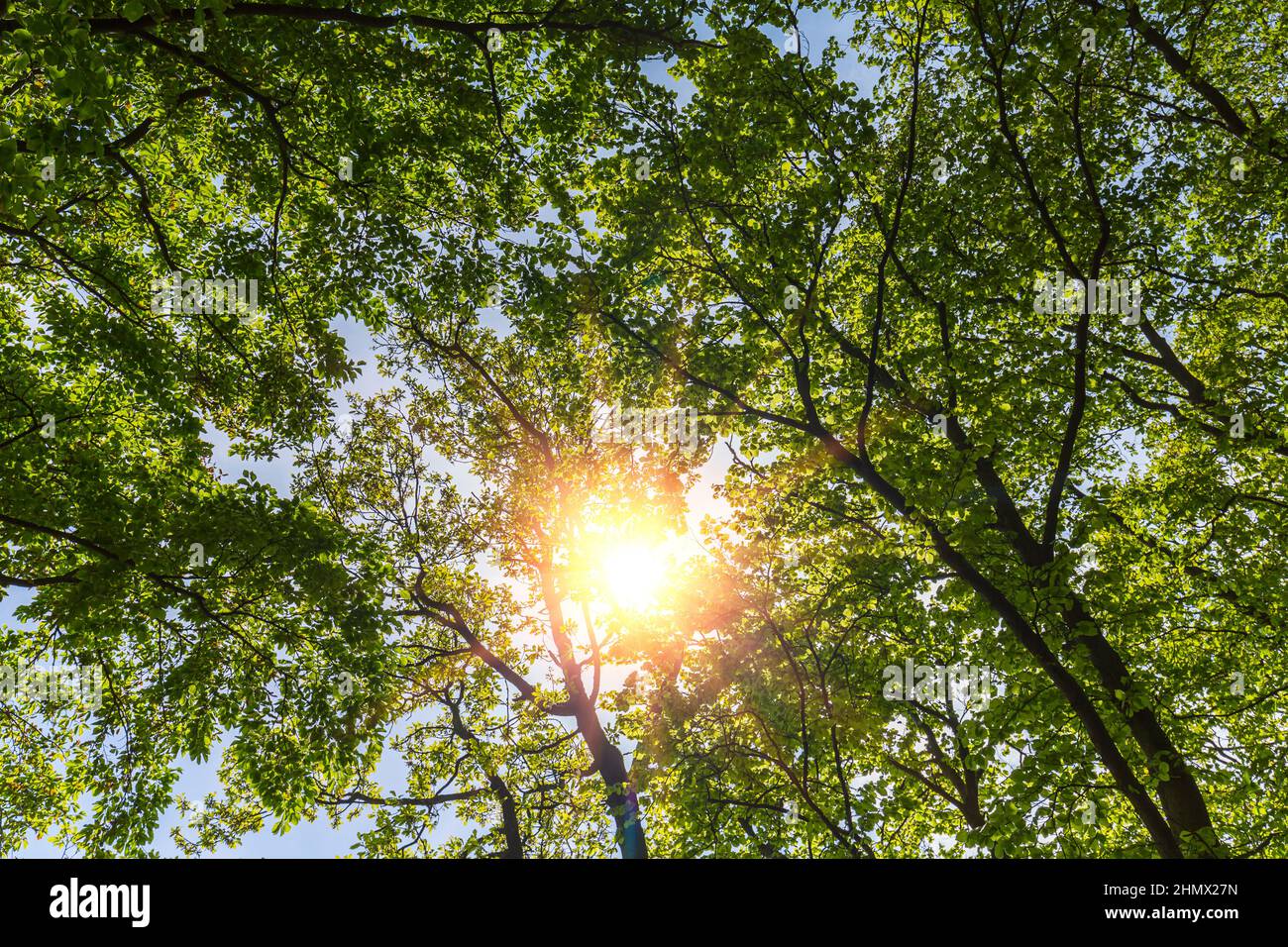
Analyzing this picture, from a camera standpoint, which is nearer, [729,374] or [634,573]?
[729,374]

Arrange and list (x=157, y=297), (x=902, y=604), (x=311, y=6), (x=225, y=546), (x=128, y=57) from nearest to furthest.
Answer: (x=311, y=6) < (x=128, y=57) < (x=225, y=546) < (x=157, y=297) < (x=902, y=604)

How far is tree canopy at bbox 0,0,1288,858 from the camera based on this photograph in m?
7.67

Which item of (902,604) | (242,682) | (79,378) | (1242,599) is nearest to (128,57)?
(79,378)

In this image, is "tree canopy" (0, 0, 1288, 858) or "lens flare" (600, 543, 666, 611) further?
"lens flare" (600, 543, 666, 611)

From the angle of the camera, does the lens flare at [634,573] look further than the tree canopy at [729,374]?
Yes

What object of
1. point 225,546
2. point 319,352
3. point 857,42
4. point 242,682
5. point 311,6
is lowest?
point 242,682

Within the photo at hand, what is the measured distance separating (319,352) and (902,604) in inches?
385

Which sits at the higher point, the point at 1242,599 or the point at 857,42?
the point at 857,42

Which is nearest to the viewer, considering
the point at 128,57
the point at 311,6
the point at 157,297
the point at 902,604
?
the point at 311,6

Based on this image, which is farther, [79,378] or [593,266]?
[79,378]

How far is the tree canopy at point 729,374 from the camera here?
7.67m

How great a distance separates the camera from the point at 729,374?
1012 centimetres

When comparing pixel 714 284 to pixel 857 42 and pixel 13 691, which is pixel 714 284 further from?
pixel 13 691

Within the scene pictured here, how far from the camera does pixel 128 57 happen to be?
7.19 m
